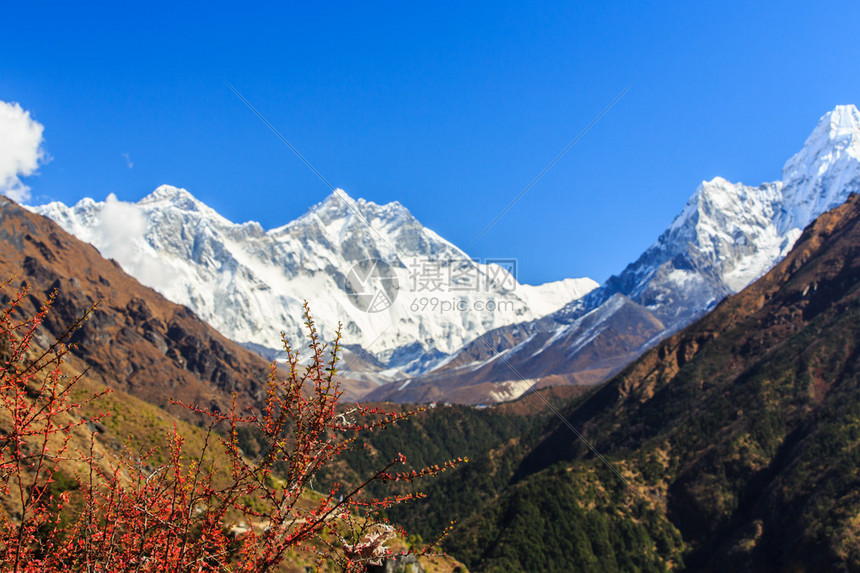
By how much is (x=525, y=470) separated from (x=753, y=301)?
254ft

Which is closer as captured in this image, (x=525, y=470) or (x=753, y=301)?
(x=525, y=470)

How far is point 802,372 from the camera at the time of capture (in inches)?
4552

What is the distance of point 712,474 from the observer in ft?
338

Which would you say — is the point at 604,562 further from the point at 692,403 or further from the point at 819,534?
the point at 692,403

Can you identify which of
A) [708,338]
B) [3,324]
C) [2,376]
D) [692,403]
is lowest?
[2,376]

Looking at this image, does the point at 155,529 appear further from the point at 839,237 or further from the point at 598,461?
the point at 839,237

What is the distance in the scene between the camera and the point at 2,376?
820 centimetres

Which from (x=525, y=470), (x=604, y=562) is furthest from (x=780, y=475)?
(x=525, y=470)

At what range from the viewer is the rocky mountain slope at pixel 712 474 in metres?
84.8

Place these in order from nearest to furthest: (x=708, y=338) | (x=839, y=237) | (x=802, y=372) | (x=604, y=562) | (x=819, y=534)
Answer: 1. (x=819, y=534)
2. (x=604, y=562)
3. (x=802, y=372)
4. (x=708, y=338)
5. (x=839, y=237)

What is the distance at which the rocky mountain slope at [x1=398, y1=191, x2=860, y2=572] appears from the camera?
8481cm

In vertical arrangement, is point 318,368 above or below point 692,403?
below

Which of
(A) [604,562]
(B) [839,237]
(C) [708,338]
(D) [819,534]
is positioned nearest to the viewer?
(D) [819,534]

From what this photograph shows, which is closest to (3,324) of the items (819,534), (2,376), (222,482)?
(2,376)
